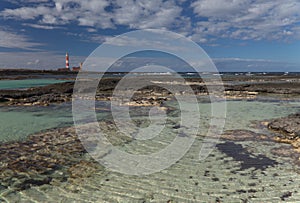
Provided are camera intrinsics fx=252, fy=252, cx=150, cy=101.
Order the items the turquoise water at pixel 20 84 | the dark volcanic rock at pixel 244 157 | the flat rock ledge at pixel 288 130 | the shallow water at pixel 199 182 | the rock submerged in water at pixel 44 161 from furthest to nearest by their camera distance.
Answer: the turquoise water at pixel 20 84 → the flat rock ledge at pixel 288 130 → the dark volcanic rock at pixel 244 157 → the rock submerged in water at pixel 44 161 → the shallow water at pixel 199 182

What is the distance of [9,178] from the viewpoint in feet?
23.7

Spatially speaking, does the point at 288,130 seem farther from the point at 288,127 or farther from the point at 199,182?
the point at 199,182

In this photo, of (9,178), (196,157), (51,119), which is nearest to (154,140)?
(196,157)

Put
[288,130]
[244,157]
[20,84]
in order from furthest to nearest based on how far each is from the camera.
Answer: [20,84]
[288,130]
[244,157]

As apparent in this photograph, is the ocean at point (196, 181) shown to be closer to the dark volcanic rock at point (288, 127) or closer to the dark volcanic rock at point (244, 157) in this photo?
the dark volcanic rock at point (244, 157)

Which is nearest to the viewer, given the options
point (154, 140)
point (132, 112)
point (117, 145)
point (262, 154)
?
point (262, 154)

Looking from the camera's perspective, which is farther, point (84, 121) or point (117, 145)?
point (84, 121)

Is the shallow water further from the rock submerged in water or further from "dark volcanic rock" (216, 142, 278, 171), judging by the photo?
the rock submerged in water

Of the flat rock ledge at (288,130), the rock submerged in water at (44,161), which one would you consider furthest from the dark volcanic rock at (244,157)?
the rock submerged in water at (44,161)

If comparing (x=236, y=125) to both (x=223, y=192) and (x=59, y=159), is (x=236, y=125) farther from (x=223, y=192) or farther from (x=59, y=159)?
(x=59, y=159)

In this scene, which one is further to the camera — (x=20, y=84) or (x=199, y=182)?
(x=20, y=84)

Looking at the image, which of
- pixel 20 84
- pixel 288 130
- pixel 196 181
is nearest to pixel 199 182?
pixel 196 181

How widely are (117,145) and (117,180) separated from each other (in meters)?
3.30

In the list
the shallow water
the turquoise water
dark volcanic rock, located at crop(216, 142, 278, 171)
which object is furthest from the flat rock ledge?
the turquoise water
